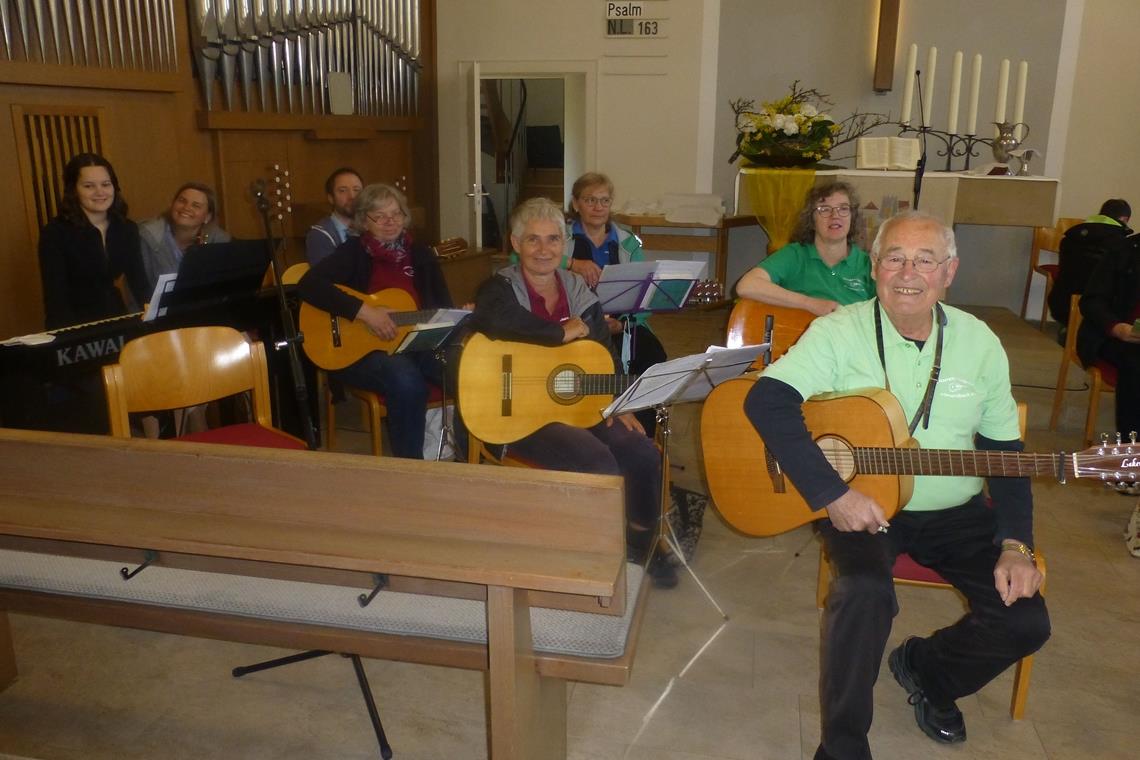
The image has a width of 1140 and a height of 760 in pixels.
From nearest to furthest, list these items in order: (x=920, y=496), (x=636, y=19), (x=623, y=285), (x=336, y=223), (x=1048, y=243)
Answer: (x=920, y=496) < (x=623, y=285) < (x=336, y=223) < (x=1048, y=243) < (x=636, y=19)

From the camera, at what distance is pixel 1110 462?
1919 millimetres

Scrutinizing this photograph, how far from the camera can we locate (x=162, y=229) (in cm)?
392

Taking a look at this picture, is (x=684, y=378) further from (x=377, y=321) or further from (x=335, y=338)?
(x=335, y=338)

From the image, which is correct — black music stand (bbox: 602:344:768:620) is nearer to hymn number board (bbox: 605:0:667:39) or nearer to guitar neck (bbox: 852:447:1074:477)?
guitar neck (bbox: 852:447:1074:477)

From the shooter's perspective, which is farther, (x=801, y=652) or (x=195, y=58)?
(x=195, y=58)

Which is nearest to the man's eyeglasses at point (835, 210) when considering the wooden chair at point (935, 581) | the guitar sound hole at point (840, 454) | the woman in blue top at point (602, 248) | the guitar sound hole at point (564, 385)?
the woman in blue top at point (602, 248)

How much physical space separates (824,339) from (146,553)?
4.95ft

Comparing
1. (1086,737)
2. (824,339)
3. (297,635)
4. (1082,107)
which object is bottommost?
(1086,737)

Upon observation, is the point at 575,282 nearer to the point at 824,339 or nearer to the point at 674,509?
the point at 674,509

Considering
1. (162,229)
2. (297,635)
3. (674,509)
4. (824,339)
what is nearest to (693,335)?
(674,509)

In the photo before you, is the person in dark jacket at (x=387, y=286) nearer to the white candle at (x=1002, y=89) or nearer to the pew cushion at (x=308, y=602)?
the pew cushion at (x=308, y=602)

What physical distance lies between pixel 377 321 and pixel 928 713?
2262 mm

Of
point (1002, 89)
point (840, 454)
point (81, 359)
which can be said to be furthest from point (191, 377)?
point (1002, 89)

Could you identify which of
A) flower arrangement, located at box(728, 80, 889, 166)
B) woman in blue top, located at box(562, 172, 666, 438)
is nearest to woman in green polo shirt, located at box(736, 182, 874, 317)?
woman in blue top, located at box(562, 172, 666, 438)
